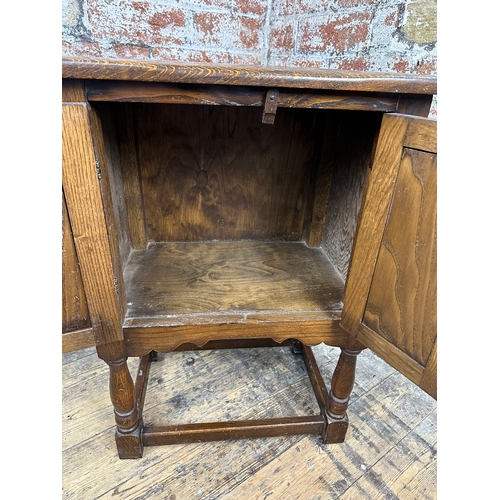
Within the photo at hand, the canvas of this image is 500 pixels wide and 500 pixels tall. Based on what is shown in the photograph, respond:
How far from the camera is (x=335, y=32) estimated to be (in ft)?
2.98

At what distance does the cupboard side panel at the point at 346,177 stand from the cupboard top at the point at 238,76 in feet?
0.65

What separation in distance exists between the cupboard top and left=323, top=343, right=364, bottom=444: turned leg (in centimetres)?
56

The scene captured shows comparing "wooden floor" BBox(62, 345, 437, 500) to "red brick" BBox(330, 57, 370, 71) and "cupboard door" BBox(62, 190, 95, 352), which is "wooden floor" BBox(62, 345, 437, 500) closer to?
"cupboard door" BBox(62, 190, 95, 352)

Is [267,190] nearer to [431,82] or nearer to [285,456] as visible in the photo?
[431,82]

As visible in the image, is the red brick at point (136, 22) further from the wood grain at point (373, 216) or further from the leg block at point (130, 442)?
the leg block at point (130, 442)

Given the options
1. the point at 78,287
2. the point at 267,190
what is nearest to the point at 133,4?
the point at 267,190

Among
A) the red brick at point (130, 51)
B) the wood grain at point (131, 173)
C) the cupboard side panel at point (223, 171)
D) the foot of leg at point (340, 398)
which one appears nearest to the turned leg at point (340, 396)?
the foot of leg at point (340, 398)

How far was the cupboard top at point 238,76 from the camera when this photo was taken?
51 centimetres

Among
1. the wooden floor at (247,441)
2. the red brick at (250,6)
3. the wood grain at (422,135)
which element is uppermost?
the red brick at (250,6)

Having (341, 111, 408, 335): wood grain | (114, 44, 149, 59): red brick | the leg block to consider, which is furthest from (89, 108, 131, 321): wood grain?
(341, 111, 408, 335): wood grain

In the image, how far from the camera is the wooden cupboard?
57 cm

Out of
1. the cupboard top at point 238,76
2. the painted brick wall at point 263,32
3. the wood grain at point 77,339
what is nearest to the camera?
the cupboard top at point 238,76

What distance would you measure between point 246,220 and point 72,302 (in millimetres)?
595

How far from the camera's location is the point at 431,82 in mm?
562
